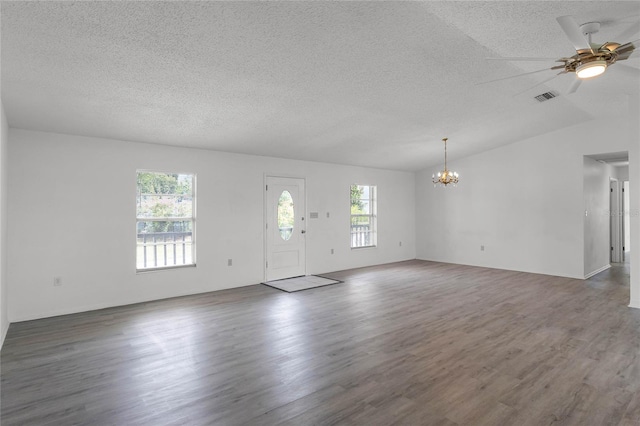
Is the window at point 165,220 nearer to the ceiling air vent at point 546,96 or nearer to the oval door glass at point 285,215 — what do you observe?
→ the oval door glass at point 285,215

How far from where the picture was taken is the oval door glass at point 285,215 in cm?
685

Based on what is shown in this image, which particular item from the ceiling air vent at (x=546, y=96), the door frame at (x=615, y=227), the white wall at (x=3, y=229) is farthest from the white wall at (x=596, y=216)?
the white wall at (x=3, y=229)

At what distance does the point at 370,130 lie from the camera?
584cm

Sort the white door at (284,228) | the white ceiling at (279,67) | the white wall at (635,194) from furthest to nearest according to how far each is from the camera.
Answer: the white door at (284,228)
the white wall at (635,194)
the white ceiling at (279,67)

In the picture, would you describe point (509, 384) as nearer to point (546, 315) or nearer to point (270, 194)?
point (546, 315)

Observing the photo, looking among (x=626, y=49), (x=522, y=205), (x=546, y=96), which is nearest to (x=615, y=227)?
(x=522, y=205)

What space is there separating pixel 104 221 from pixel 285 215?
10.2 ft

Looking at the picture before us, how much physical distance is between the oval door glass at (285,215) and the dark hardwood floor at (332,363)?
5.84ft

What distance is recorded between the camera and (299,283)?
21.2 feet

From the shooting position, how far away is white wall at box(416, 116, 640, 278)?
6.75 meters

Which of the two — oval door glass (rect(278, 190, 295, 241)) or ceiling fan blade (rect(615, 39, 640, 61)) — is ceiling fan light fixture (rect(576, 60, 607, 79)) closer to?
ceiling fan blade (rect(615, 39, 640, 61))

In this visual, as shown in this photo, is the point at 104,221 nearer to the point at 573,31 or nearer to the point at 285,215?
the point at 285,215

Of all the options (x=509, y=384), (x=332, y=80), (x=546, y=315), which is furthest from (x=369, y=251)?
(x=509, y=384)

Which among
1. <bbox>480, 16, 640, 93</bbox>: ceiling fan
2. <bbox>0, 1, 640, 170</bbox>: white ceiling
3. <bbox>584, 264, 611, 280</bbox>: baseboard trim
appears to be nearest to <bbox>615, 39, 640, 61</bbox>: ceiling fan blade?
<bbox>480, 16, 640, 93</bbox>: ceiling fan
